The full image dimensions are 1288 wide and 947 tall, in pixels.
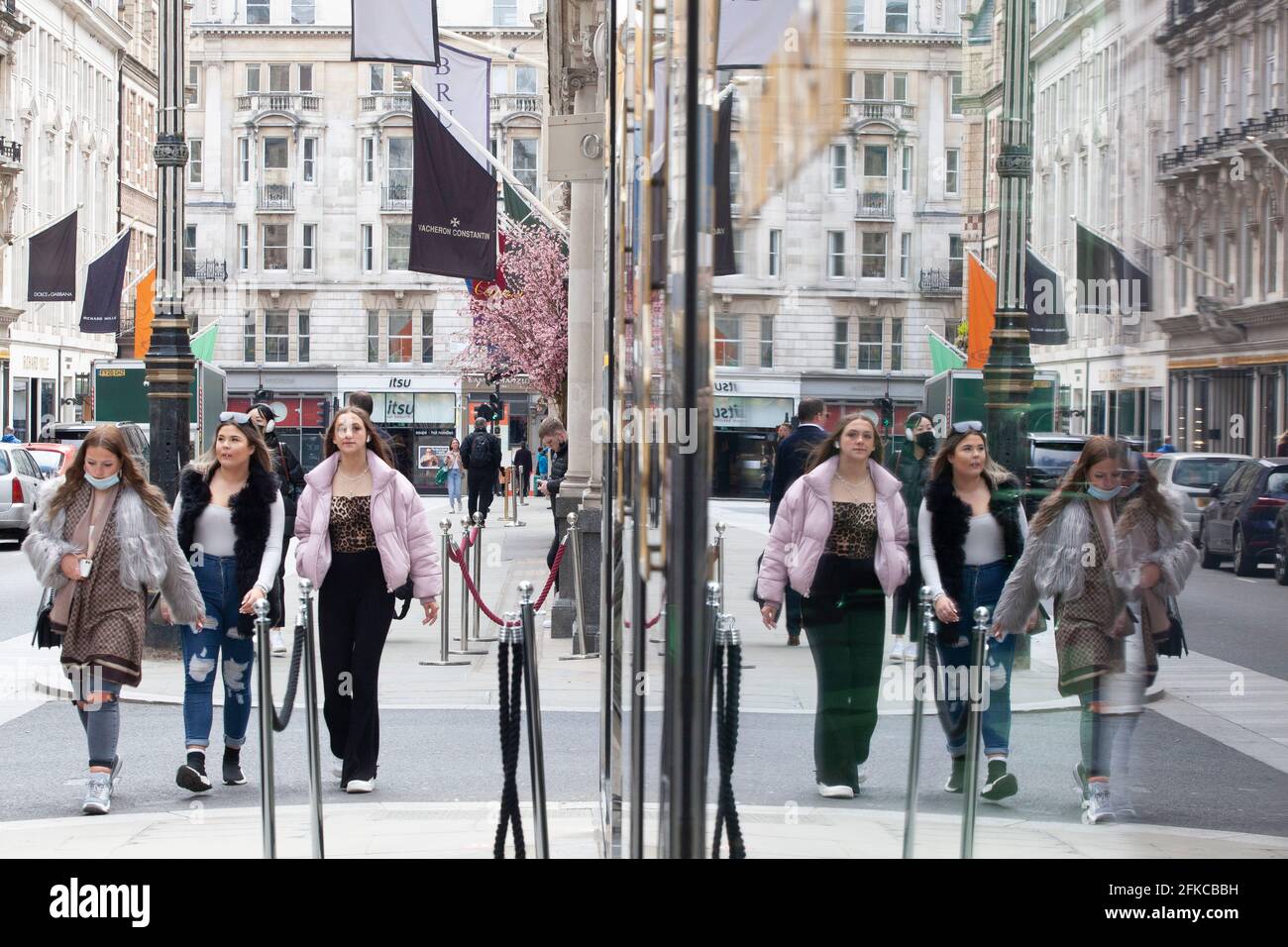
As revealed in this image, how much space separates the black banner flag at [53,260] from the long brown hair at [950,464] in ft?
65.4

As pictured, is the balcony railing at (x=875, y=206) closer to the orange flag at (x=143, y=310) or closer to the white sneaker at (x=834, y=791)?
the white sneaker at (x=834, y=791)

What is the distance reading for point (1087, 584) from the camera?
3781mm

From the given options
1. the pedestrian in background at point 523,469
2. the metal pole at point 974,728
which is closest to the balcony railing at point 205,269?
the metal pole at point 974,728

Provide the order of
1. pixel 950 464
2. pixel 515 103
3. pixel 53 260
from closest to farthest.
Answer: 1. pixel 950 464
2. pixel 53 260
3. pixel 515 103

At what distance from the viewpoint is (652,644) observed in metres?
3.16

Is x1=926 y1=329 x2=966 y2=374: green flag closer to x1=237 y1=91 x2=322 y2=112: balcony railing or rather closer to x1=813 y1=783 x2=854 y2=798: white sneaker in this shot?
x1=813 y1=783 x2=854 y2=798: white sneaker

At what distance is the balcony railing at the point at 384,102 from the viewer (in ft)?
51.6

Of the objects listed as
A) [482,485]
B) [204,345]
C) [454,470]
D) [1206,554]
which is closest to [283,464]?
[204,345]

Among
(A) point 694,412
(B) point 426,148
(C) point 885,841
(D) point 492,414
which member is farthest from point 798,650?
(D) point 492,414

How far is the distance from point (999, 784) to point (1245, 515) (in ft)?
3.74

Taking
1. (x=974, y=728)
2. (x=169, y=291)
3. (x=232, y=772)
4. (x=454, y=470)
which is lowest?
(x=232, y=772)

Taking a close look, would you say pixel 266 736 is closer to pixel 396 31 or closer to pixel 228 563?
pixel 228 563

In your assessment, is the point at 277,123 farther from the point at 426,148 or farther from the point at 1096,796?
the point at 1096,796
